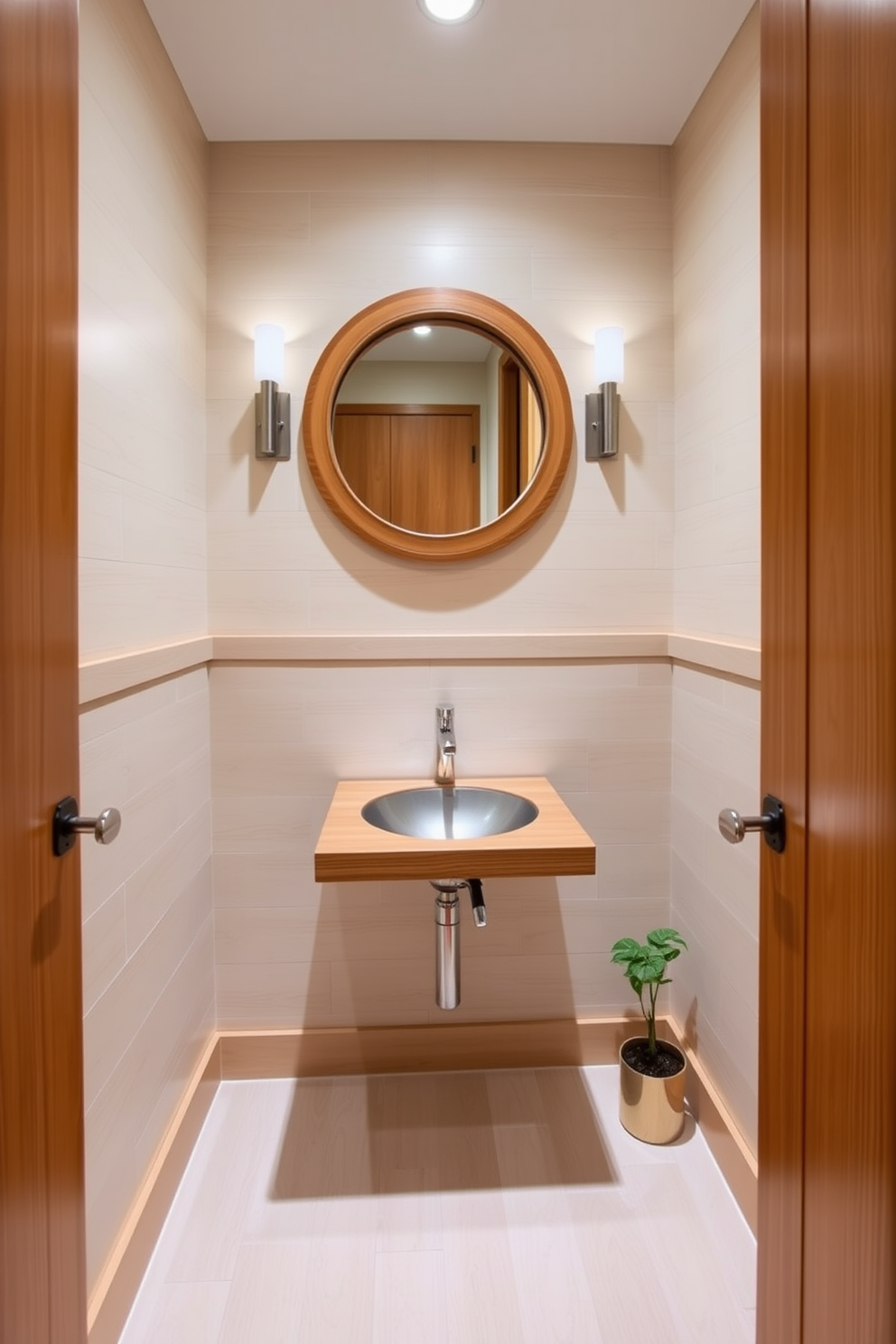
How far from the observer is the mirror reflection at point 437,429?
1.96m

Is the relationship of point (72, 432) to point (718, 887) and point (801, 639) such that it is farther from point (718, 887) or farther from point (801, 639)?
point (718, 887)

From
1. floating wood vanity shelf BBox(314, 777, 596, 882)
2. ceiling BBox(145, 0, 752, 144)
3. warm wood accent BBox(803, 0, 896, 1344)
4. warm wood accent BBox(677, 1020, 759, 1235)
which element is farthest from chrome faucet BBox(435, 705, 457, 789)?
ceiling BBox(145, 0, 752, 144)

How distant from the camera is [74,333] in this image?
888 millimetres

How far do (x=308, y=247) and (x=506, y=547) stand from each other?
91 centimetres

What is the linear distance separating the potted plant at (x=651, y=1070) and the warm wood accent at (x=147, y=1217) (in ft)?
3.29

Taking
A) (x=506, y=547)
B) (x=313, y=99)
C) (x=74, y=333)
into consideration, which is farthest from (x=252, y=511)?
Answer: (x=74, y=333)

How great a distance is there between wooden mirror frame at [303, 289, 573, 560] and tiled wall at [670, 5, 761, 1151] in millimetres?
332

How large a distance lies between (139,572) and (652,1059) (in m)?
1.59

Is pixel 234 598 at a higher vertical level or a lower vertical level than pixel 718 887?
higher

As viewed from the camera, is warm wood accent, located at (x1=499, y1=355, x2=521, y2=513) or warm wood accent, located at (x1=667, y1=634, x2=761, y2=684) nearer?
warm wood accent, located at (x1=667, y1=634, x2=761, y2=684)

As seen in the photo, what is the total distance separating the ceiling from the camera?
154cm

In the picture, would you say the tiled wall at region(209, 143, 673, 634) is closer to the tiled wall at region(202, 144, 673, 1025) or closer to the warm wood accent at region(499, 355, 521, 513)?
the tiled wall at region(202, 144, 673, 1025)

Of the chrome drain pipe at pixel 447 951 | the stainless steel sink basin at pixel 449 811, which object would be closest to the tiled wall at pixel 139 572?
the stainless steel sink basin at pixel 449 811

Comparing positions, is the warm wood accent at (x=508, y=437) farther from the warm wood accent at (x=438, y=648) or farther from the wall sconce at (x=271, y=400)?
the wall sconce at (x=271, y=400)
